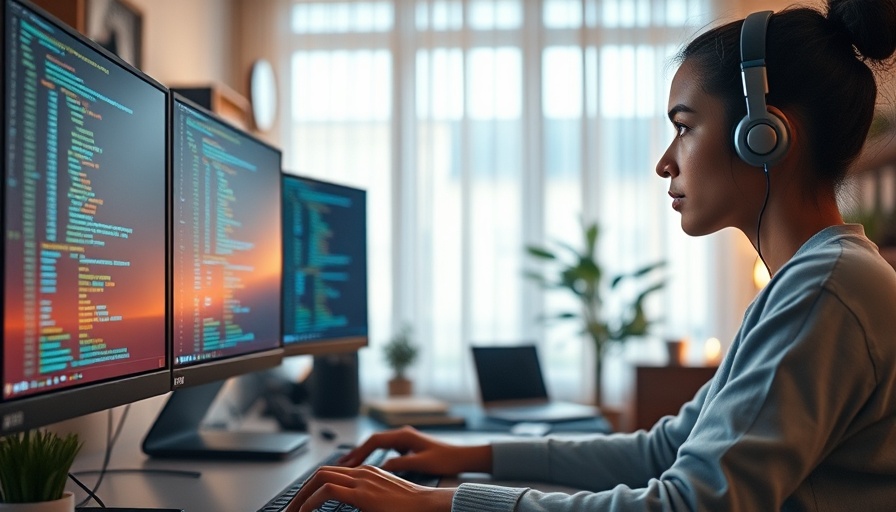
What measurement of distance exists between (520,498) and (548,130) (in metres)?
3.02

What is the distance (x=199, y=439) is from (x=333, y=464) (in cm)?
35

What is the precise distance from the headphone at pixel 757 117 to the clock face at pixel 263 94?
2470 mm

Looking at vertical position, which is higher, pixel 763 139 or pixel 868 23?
pixel 868 23

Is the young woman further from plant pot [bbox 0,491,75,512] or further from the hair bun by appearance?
plant pot [bbox 0,491,75,512]

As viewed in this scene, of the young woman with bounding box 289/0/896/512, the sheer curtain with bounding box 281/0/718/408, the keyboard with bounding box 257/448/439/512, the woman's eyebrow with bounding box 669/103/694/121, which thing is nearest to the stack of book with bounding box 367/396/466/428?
the keyboard with bounding box 257/448/439/512

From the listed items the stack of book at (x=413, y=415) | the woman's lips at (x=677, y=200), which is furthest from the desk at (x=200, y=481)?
the woman's lips at (x=677, y=200)

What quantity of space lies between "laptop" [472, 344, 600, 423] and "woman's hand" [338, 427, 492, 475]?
104 centimetres

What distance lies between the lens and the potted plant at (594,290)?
340 cm

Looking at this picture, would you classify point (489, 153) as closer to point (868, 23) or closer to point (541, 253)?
point (541, 253)

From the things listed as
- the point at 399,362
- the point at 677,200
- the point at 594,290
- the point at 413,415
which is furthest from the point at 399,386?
the point at 677,200

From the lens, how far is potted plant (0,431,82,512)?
83 centimetres

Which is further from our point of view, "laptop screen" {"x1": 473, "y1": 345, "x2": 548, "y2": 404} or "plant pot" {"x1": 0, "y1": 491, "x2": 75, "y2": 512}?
"laptop screen" {"x1": 473, "y1": 345, "x2": 548, "y2": 404}

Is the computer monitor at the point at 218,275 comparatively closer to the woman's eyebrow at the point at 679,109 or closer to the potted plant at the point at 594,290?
the woman's eyebrow at the point at 679,109

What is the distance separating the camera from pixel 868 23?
99cm
